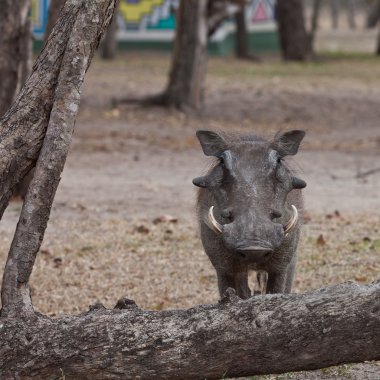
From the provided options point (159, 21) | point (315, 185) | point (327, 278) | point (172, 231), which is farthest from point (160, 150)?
point (159, 21)

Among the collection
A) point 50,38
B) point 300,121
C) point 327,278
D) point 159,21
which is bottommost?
point 159,21

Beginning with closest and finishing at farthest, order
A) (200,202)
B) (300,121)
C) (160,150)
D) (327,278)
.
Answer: (200,202) → (327,278) → (160,150) → (300,121)

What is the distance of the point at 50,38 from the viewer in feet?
16.1

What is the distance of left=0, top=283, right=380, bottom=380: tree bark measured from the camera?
14.1 feet

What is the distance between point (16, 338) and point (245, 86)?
17224 mm

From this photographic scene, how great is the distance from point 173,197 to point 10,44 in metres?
2.32

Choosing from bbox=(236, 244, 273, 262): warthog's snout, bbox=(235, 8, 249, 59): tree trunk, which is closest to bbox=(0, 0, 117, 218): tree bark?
bbox=(236, 244, 273, 262): warthog's snout

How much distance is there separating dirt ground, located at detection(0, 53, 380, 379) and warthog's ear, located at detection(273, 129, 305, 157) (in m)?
0.35

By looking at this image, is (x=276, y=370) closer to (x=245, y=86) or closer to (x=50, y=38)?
(x=50, y=38)

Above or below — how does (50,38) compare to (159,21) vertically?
above

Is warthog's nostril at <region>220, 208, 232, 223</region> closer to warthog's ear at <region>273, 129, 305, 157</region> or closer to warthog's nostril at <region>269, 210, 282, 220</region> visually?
warthog's nostril at <region>269, 210, 282, 220</region>

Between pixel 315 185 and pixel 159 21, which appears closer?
pixel 315 185

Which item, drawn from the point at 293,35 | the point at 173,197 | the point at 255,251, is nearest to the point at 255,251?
the point at 255,251

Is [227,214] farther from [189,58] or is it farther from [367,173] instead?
[189,58]
